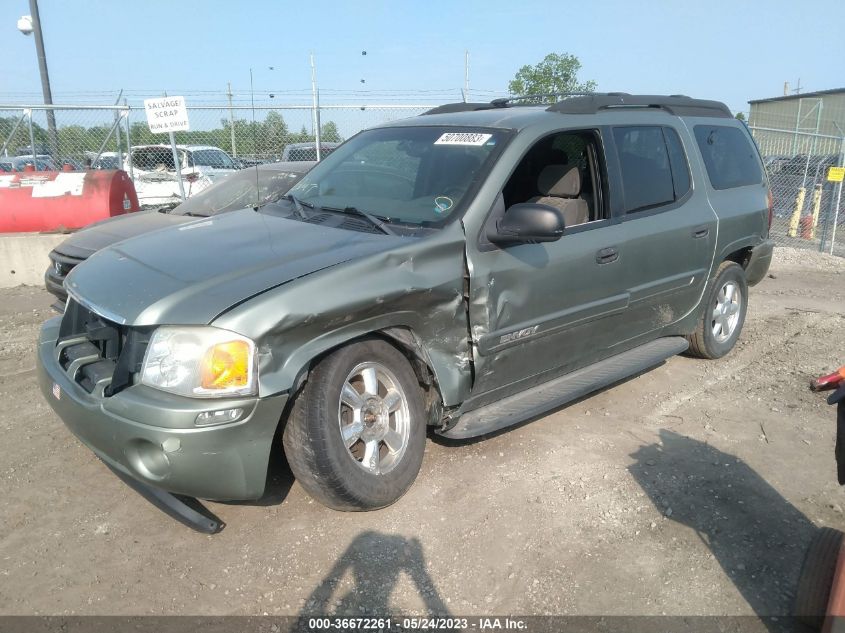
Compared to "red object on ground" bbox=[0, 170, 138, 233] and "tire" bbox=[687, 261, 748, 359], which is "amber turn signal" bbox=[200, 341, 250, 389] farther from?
"red object on ground" bbox=[0, 170, 138, 233]

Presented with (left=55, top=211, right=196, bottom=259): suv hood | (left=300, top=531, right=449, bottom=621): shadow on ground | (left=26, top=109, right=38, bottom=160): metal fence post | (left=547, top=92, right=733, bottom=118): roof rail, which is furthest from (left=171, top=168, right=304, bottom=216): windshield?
(left=26, top=109, right=38, bottom=160): metal fence post

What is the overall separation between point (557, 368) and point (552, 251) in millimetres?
734

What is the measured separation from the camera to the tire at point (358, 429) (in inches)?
113

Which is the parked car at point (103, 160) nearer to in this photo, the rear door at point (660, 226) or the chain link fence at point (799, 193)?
the rear door at point (660, 226)

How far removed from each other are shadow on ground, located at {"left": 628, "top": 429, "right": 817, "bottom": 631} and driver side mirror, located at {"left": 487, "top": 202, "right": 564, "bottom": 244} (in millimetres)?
1441

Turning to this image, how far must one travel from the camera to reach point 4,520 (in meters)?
3.17

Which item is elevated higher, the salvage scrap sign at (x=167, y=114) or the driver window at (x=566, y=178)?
the salvage scrap sign at (x=167, y=114)

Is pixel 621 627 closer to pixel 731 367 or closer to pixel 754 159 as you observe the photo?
pixel 731 367

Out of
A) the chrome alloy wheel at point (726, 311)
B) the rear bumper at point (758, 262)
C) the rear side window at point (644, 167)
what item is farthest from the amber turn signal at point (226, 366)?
the rear bumper at point (758, 262)

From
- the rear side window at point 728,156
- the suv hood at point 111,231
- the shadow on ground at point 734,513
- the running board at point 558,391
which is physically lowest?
the shadow on ground at point 734,513

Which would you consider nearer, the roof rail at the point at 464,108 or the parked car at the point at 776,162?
the roof rail at the point at 464,108

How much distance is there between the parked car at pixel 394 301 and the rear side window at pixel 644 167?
2cm

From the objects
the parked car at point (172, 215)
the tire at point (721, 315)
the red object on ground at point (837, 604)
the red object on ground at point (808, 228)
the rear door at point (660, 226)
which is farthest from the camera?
the red object on ground at point (808, 228)

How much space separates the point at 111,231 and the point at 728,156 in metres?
5.72
